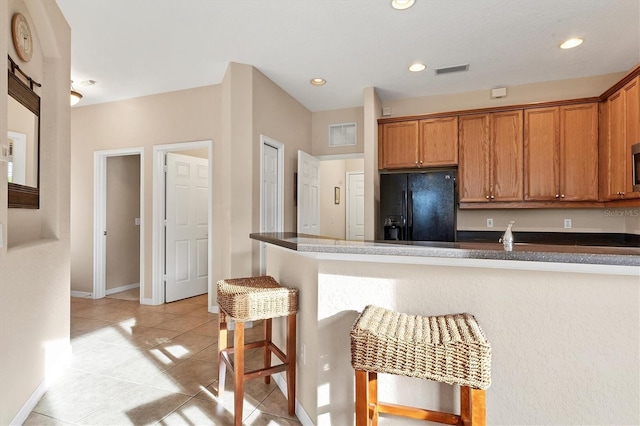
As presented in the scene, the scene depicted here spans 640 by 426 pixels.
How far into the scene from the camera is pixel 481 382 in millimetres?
1073

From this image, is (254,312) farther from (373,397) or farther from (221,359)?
(373,397)

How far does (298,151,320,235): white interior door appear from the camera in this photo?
4298 mm

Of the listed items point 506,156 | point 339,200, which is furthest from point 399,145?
point 339,200

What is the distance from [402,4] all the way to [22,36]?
2.58 m

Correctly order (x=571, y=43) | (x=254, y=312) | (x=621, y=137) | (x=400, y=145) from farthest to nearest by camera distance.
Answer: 1. (x=400, y=145)
2. (x=621, y=137)
3. (x=571, y=43)
4. (x=254, y=312)

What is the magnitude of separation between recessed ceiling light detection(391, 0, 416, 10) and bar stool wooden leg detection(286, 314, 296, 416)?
234cm

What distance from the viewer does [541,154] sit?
3613 millimetres

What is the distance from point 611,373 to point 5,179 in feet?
9.42

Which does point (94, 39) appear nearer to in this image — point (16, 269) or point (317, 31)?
point (317, 31)

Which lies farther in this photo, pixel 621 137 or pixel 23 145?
pixel 621 137

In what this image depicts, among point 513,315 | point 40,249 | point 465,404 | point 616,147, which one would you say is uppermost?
point 616,147

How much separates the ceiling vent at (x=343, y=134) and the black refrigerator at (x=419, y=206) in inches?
42.7

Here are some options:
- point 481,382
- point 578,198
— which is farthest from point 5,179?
point 578,198

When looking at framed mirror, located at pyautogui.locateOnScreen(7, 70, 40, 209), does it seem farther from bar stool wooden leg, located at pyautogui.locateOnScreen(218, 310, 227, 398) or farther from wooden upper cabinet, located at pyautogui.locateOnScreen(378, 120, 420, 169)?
wooden upper cabinet, located at pyautogui.locateOnScreen(378, 120, 420, 169)
